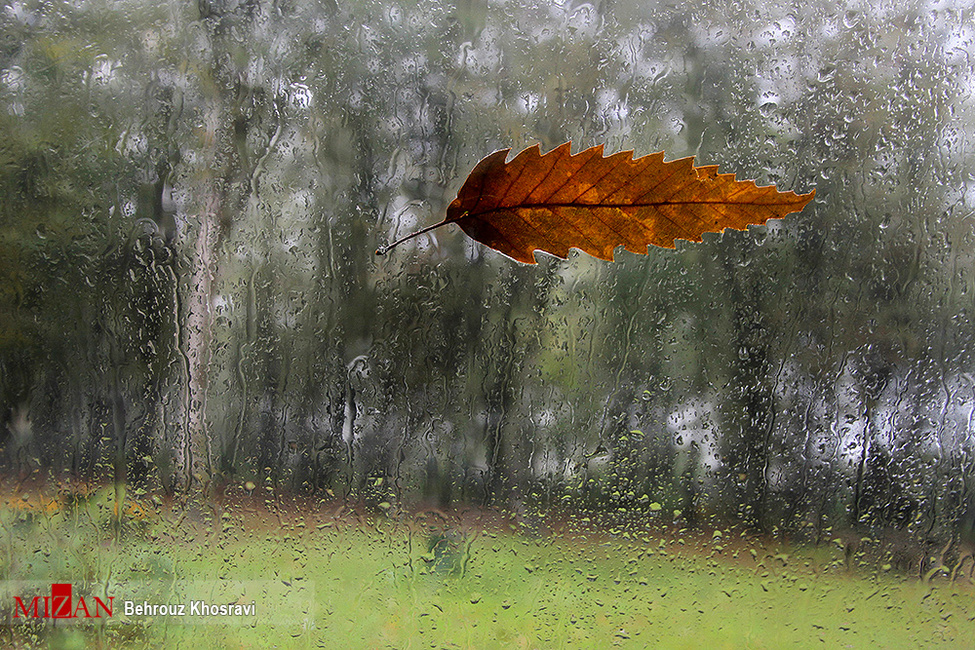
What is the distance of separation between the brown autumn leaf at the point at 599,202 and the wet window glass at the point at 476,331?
31 cm

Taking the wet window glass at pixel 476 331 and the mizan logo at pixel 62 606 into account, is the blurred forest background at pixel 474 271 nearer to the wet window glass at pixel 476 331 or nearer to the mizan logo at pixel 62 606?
the wet window glass at pixel 476 331

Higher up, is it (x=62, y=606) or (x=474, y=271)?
(x=474, y=271)

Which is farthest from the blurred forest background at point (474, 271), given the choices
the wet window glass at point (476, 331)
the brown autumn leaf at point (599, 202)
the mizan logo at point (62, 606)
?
the brown autumn leaf at point (599, 202)

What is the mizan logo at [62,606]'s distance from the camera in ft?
2.21

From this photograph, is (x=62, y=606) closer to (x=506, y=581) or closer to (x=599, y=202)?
(x=506, y=581)

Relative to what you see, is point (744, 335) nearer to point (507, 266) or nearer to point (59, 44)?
point (507, 266)

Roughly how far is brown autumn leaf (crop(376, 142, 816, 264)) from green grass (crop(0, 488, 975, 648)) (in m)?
0.44

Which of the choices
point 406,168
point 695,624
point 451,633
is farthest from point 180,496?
point 695,624

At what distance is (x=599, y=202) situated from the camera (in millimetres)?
344

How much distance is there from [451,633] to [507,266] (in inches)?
17.2

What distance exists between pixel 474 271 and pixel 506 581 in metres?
0.37

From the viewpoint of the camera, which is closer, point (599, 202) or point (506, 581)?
point (599, 202)

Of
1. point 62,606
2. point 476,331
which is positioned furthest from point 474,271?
point 62,606

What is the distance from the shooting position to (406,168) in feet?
2.18
